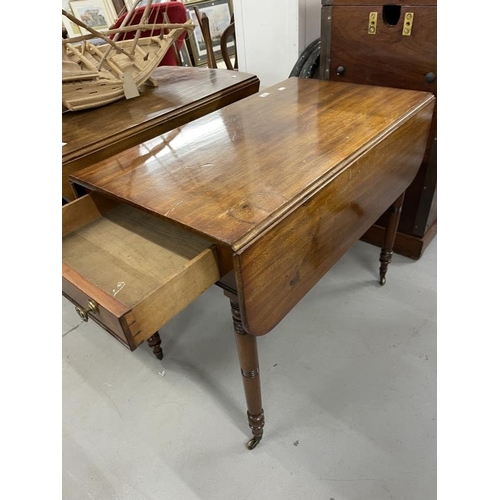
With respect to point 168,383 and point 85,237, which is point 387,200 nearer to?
point 85,237

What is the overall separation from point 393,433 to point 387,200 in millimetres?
658

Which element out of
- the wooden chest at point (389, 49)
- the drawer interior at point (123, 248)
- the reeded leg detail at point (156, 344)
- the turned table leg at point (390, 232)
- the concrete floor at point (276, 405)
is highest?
the wooden chest at point (389, 49)

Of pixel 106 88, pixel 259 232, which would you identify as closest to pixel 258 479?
pixel 259 232

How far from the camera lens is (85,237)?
89 cm

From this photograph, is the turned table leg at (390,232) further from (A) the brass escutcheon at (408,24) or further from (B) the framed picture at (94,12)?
(B) the framed picture at (94,12)

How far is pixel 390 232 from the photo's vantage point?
4.59 ft

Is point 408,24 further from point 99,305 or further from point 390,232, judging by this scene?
point 99,305

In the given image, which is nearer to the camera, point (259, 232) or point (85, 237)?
point (259, 232)

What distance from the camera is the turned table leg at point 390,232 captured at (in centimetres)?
133

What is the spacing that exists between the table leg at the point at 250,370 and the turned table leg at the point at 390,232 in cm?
76

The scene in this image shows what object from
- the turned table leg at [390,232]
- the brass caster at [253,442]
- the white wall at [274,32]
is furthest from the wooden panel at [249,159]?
the brass caster at [253,442]

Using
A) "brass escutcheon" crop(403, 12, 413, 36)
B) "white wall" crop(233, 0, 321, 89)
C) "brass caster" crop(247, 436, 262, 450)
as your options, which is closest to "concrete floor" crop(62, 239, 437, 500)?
"brass caster" crop(247, 436, 262, 450)

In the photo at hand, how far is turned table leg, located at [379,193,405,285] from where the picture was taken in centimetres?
133

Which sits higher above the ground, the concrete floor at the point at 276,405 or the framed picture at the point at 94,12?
the framed picture at the point at 94,12
